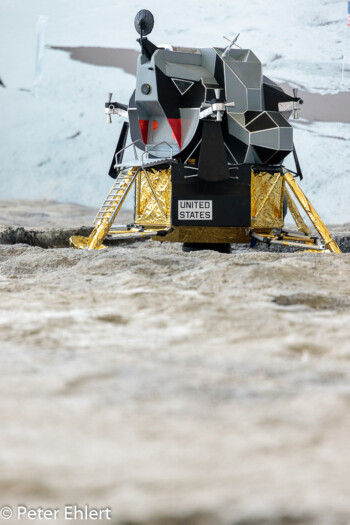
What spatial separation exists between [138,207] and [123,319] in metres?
1.86

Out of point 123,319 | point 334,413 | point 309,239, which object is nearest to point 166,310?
point 123,319

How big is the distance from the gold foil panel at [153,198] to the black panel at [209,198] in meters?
0.09

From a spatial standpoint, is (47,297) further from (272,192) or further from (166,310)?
(272,192)

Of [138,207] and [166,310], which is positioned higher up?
[138,207]

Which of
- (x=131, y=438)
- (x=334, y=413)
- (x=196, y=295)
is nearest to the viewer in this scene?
(x=131, y=438)

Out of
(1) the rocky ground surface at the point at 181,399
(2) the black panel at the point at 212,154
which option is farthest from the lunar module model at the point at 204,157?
(1) the rocky ground surface at the point at 181,399

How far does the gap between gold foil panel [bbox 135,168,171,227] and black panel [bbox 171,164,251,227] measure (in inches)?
3.5

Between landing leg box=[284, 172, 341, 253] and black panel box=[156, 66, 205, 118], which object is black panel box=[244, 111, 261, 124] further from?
landing leg box=[284, 172, 341, 253]

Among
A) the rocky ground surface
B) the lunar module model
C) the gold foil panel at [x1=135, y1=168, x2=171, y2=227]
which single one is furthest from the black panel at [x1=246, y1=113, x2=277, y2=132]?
the rocky ground surface

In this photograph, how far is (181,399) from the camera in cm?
98

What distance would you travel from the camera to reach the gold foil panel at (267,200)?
315cm

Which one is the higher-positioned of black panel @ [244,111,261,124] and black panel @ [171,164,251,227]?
black panel @ [244,111,261,124]

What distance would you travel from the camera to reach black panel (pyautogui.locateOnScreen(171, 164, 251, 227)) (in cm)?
302

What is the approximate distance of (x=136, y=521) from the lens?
0.63 meters
